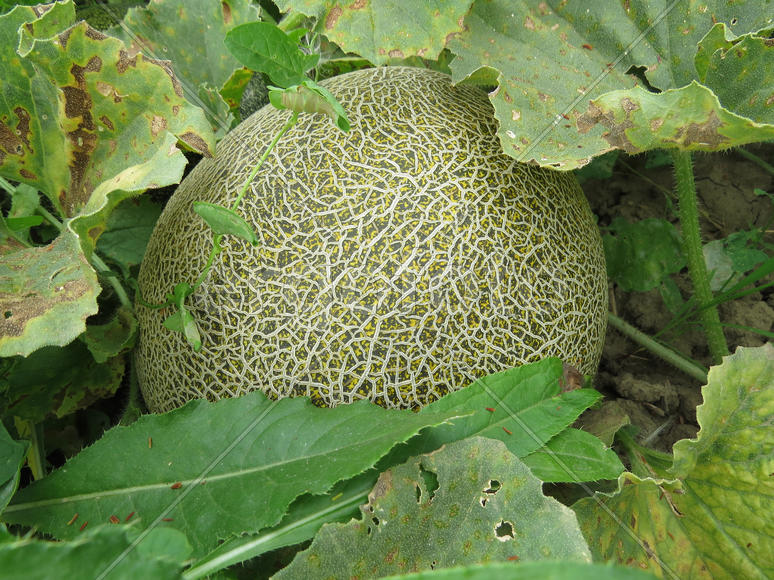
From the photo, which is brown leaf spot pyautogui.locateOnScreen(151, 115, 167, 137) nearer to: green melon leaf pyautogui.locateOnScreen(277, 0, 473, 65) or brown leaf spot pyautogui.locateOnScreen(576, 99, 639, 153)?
green melon leaf pyautogui.locateOnScreen(277, 0, 473, 65)

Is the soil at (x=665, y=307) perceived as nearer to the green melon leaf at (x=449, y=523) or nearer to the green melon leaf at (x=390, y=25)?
the green melon leaf at (x=449, y=523)

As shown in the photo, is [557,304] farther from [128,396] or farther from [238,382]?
[128,396]

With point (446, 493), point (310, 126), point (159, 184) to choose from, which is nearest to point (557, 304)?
point (446, 493)

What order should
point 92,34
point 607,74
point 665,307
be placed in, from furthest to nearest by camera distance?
point 665,307 < point 607,74 < point 92,34

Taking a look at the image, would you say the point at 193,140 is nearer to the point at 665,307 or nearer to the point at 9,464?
the point at 9,464

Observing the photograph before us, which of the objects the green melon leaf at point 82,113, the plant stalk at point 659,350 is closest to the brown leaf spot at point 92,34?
the green melon leaf at point 82,113

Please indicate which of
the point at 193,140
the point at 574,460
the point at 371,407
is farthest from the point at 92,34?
the point at 574,460

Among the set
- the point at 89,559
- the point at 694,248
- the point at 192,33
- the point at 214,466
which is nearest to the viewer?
the point at 89,559
